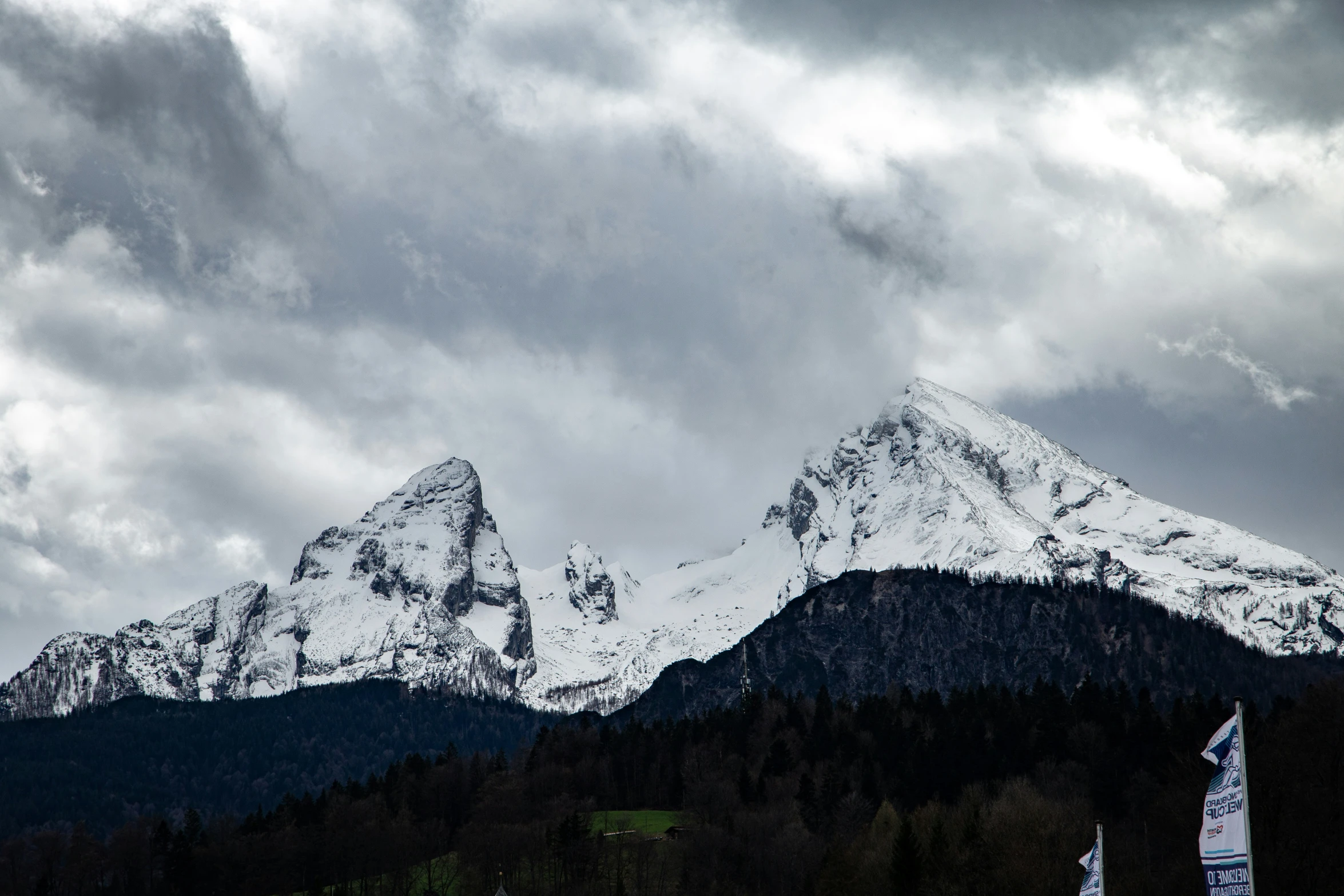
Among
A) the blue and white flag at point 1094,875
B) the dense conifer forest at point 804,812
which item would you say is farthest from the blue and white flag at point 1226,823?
the dense conifer forest at point 804,812

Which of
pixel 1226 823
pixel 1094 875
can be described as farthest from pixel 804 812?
pixel 1226 823

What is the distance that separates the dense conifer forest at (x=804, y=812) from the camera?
80.6m

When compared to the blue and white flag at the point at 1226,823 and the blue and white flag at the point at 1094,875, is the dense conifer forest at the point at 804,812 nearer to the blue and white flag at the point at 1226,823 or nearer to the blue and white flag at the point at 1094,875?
the blue and white flag at the point at 1094,875

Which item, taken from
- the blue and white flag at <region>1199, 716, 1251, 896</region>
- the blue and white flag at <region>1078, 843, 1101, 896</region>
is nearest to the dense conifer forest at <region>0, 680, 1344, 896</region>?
the blue and white flag at <region>1078, 843, 1101, 896</region>

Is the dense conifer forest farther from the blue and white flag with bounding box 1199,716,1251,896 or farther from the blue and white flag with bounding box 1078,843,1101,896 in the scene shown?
the blue and white flag with bounding box 1199,716,1251,896

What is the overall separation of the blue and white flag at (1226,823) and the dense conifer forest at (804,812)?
3343 cm

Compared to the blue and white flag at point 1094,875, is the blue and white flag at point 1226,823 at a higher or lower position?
higher

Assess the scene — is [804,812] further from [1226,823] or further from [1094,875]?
[1226,823]

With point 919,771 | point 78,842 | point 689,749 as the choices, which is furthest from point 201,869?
point 919,771

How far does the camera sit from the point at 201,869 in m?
140

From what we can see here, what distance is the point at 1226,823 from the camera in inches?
1272

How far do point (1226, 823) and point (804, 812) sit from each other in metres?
103

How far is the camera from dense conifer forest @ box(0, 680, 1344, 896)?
80562 millimetres

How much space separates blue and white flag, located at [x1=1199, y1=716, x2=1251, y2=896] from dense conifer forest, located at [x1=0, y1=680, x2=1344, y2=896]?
110ft
